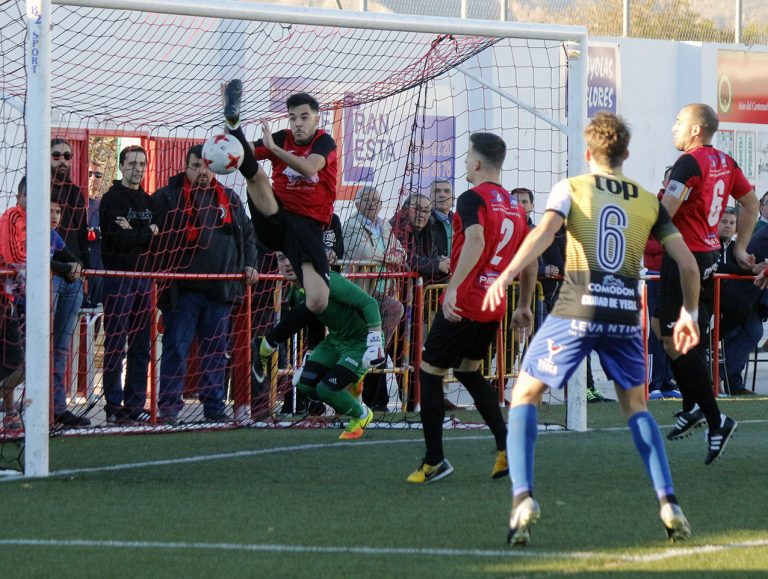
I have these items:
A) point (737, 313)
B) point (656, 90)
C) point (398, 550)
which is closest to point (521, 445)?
point (398, 550)

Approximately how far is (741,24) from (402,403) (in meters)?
13.0

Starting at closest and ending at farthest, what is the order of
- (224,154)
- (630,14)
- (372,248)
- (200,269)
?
(224,154) → (200,269) → (372,248) → (630,14)

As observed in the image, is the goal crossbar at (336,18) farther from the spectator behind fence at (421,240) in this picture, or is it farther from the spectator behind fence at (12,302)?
the spectator behind fence at (421,240)

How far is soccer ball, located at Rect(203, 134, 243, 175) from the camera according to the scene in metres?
7.99

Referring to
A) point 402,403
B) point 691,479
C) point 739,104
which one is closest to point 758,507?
point 691,479

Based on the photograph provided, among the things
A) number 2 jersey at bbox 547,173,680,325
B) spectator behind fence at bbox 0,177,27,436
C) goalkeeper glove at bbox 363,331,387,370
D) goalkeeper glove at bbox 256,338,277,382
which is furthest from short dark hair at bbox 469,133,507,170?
spectator behind fence at bbox 0,177,27,436

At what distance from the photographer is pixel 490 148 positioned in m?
7.71

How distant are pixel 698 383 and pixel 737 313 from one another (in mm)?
6760

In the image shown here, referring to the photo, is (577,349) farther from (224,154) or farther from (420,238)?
(420,238)

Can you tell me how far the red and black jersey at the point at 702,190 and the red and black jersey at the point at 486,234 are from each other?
4.11 ft

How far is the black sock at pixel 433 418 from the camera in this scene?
765 cm

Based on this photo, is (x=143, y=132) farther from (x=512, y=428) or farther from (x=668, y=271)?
(x=512, y=428)

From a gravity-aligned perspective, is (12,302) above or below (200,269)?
below

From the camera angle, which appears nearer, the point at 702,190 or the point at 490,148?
the point at 490,148
